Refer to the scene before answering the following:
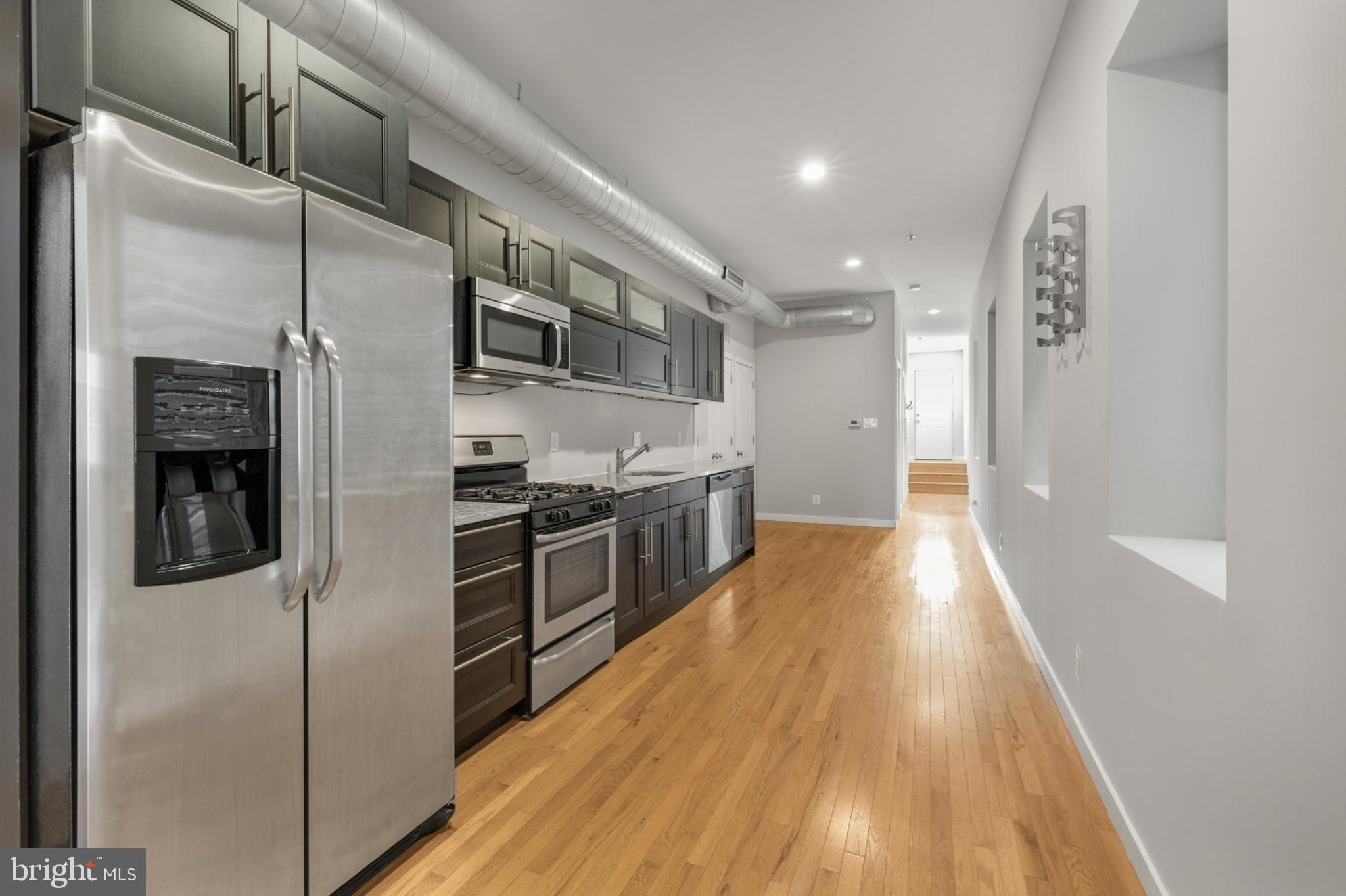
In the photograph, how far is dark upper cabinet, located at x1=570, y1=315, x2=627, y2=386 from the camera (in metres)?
3.60

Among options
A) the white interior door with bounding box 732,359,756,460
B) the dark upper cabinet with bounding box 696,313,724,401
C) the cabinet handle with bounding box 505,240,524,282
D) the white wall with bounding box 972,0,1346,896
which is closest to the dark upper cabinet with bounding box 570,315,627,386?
the cabinet handle with bounding box 505,240,524,282

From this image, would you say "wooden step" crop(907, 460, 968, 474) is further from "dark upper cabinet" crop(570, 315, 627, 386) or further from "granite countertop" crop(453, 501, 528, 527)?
"granite countertop" crop(453, 501, 528, 527)

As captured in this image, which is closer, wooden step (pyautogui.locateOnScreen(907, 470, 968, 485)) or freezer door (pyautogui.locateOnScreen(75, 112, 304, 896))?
freezer door (pyautogui.locateOnScreen(75, 112, 304, 896))

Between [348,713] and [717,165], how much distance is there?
3.60 m

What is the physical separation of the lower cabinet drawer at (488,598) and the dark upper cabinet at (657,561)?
3.94ft

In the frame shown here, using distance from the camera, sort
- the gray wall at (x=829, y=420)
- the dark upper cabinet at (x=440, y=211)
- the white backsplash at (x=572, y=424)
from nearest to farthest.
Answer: the dark upper cabinet at (x=440, y=211) < the white backsplash at (x=572, y=424) < the gray wall at (x=829, y=420)

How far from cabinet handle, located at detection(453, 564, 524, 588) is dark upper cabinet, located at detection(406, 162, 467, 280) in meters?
1.22

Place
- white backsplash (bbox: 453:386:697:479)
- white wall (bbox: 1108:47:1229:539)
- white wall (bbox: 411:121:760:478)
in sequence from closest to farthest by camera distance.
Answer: white wall (bbox: 1108:47:1229:539)
white wall (bbox: 411:121:760:478)
white backsplash (bbox: 453:386:697:479)

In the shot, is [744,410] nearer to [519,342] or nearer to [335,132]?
[519,342]

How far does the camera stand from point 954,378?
14.0m

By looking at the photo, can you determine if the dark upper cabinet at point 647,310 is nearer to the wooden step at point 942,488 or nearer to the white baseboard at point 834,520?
the white baseboard at point 834,520

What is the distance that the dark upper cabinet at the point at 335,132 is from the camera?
163 centimetres

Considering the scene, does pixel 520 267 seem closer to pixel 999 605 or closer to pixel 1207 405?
pixel 1207 405

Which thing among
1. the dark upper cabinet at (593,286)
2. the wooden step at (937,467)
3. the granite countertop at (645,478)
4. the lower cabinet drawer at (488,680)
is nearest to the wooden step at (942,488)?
the wooden step at (937,467)
